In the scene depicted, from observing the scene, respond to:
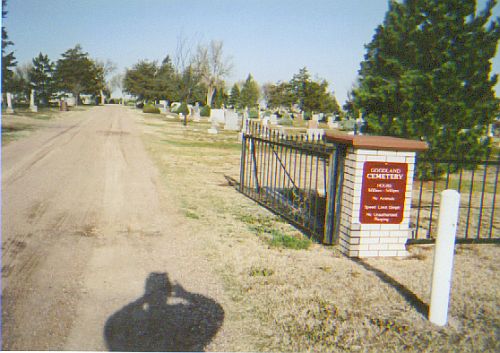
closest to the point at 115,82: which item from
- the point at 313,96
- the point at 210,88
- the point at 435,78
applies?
the point at 210,88

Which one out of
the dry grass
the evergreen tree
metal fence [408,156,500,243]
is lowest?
the dry grass

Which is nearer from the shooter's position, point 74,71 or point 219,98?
point 219,98

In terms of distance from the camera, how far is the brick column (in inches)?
203

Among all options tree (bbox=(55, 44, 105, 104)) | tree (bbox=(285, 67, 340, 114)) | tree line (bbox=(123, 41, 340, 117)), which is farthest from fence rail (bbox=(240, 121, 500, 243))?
tree (bbox=(55, 44, 105, 104))

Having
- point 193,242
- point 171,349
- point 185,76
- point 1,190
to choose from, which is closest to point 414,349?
point 171,349

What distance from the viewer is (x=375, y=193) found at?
17.1 ft

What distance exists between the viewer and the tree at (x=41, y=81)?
5181 cm

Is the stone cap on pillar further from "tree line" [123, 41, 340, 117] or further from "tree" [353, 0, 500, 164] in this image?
"tree line" [123, 41, 340, 117]

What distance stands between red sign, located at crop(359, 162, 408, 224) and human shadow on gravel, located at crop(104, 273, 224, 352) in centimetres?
228

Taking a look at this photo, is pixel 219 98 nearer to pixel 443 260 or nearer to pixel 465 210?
pixel 465 210

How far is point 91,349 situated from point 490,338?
309 cm

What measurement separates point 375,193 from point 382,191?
94 mm

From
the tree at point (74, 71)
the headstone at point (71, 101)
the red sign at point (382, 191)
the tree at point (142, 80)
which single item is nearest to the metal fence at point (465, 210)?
the red sign at point (382, 191)

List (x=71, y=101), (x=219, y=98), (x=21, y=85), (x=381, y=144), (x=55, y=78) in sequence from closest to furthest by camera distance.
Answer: (x=381, y=144) < (x=21, y=85) < (x=55, y=78) < (x=219, y=98) < (x=71, y=101)
